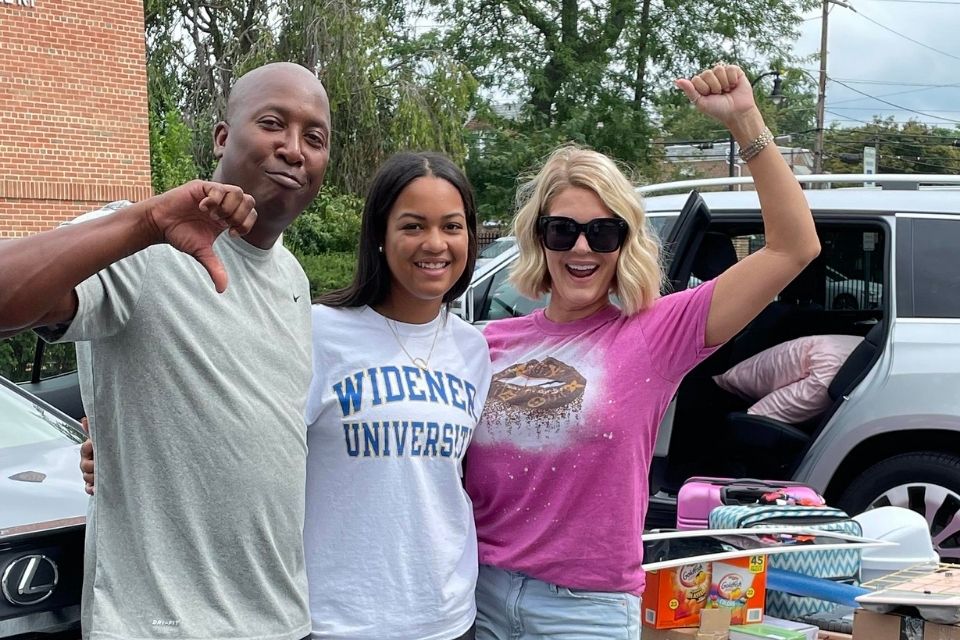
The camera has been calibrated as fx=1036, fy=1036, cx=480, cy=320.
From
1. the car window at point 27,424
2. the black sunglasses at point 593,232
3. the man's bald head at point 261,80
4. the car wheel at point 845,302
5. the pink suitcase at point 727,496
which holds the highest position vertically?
the man's bald head at point 261,80

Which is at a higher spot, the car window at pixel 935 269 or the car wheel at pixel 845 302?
the car window at pixel 935 269

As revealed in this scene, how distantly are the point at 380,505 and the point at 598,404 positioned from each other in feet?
1.79

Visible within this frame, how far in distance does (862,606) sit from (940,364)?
2265mm

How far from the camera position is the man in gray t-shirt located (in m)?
1.61

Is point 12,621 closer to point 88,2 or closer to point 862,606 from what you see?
point 862,606

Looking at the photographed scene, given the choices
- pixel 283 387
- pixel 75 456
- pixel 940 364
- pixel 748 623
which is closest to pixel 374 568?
pixel 283 387

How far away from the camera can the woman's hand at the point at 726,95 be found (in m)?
2.38

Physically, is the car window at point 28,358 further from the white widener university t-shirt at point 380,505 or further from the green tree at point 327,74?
the green tree at point 327,74

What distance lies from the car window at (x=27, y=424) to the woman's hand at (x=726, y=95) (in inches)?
85.1

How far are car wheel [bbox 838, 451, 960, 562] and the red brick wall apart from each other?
11.9m

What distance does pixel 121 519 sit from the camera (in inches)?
68.8

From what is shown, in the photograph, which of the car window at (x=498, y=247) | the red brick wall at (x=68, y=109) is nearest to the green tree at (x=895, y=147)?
Result: the red brick wall at (x=68, y=109)

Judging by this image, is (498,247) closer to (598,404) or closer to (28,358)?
(28,358)

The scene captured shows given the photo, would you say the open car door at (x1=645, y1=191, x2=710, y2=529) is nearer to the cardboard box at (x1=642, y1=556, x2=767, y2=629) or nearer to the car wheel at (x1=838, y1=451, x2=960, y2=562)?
the car wheel at (x1=838, y1=451, x2=960, y2=562)
